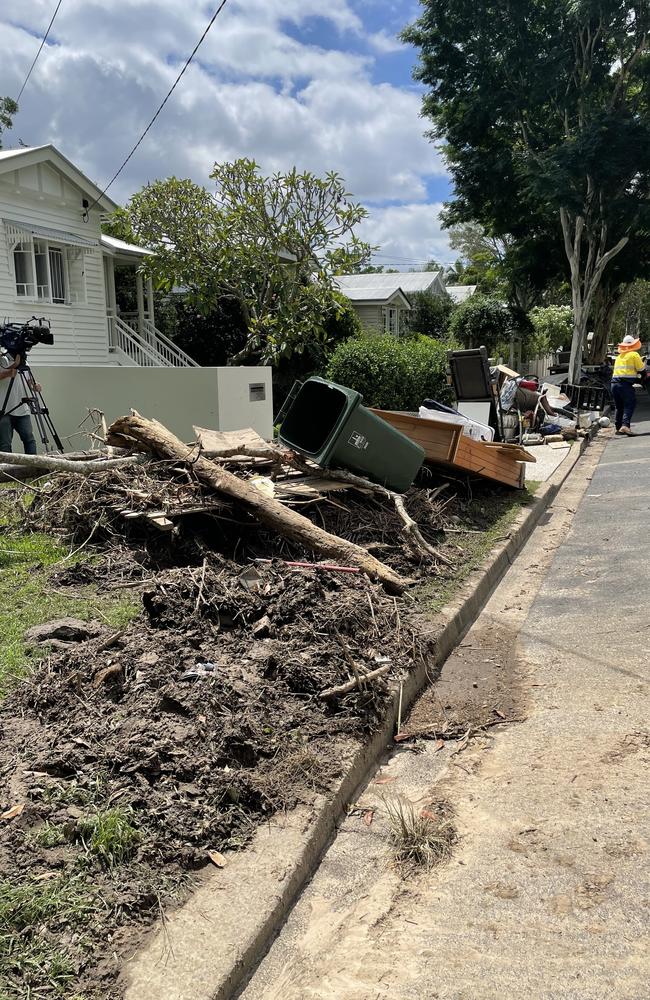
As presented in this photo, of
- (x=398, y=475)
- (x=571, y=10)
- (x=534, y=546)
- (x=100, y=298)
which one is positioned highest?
(x=571, y=10)

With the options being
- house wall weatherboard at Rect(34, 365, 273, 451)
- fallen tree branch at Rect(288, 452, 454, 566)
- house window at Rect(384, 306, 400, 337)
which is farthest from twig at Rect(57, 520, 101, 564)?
house window at Rect(384, 306, 400, 337)

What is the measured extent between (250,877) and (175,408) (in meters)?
10.3

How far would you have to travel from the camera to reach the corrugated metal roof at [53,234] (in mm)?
16719

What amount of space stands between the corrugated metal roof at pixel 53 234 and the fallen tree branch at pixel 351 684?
52.2 feet

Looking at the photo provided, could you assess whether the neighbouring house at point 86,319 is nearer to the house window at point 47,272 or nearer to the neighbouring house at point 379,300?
the house window at point 47,272

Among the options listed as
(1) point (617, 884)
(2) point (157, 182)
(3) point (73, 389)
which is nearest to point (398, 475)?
(1) point (617, 884)

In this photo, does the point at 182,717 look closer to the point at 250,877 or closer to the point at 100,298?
the point at 250,877

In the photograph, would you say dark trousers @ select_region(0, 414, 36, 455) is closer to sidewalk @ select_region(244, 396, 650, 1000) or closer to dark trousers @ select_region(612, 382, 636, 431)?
sidewalk @ select_region(244, 396, 650, 1000)

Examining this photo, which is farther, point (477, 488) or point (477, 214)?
point (477, 214)

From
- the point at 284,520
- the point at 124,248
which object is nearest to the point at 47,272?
the point at 124,248

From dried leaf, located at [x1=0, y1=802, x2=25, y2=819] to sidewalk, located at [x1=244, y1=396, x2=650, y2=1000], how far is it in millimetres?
931

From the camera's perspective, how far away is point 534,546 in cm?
766

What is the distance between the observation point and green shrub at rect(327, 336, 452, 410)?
15109 mm

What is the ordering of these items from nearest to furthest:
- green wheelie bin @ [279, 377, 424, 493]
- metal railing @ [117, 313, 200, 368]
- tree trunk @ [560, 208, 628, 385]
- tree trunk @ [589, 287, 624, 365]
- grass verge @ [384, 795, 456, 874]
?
1. grass verge @ [384, 795, 456, 874]
2. green wheelie bin @ [279, 377, 424, 493]
3. metal railing @ [117, 313, 200, 368]
4. tree trunk @ [560, 208, 628, 385]
5. tree trunk @ [589, 287, 624, 365]
